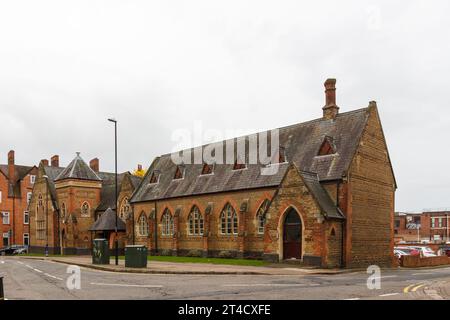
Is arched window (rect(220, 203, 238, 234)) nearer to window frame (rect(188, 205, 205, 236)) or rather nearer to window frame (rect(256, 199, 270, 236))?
window frame (rect(256, 199, 270, 236))

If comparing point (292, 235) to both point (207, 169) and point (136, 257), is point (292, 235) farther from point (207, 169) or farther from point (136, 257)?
point (207, 169)

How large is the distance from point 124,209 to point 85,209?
19.7 feet

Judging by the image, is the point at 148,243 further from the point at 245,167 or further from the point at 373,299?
the point at 373,299

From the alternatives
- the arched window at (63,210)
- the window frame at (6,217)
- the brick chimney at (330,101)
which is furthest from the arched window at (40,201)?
the brick chimney at (330,101)

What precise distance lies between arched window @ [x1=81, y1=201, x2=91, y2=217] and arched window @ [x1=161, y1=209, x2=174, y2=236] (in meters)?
14.2

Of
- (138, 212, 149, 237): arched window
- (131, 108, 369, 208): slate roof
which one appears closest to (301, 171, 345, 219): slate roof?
(131, 108, 369, 208): slate roof

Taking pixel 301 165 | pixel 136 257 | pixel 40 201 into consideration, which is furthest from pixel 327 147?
pixel 40 201

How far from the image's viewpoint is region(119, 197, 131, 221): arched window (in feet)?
174

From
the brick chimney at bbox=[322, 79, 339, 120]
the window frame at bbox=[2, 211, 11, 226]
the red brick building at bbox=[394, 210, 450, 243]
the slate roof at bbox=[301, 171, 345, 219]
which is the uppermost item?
the brick chimney at bbox=[322, 79, 339, 120]

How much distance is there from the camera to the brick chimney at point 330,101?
36.3 metres

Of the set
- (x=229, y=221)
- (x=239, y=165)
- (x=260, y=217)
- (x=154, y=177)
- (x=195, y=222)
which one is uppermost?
(x=239, y=165)

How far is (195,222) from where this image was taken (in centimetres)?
4347

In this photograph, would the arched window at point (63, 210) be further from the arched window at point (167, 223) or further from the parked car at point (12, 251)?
the arched window at point (167, 223)
